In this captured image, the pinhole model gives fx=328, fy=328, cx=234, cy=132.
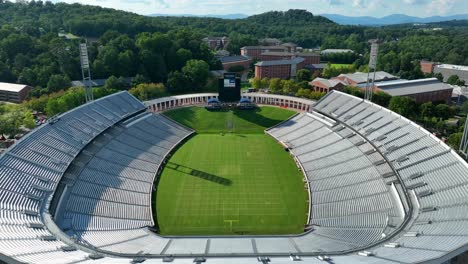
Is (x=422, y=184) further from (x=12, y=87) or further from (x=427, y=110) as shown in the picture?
(x=12, y=87)

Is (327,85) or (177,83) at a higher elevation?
(177,83)

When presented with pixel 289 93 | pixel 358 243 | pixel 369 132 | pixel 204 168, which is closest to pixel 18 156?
pixel 204 168

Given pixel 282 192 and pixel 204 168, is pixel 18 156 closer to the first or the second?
pixel 204 168

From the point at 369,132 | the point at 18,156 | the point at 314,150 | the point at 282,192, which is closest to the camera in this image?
the point at 18,156

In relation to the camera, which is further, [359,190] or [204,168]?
[204,168]

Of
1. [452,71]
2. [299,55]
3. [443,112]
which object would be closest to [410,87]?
[443,112]

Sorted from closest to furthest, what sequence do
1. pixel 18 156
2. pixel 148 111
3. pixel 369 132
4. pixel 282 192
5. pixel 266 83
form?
pixel 18 156
pixel 282 192
pixel 369 132
pixel 148 111
pixel 266 83

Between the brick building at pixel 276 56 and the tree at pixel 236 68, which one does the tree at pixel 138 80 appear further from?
the brick building at pixel 276 56

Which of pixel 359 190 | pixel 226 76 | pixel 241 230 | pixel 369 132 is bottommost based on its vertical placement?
pixel 241 230
